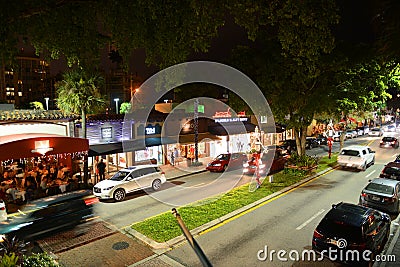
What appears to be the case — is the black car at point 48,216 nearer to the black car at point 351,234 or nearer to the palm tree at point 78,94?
the palm tree at point 78,94

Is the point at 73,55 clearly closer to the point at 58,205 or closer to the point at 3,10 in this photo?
the point at 3,10

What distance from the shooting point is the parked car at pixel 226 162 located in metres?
24.0

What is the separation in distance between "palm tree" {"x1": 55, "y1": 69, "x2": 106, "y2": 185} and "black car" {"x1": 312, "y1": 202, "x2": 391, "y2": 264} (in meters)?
15.8

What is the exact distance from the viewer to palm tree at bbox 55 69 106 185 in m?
18.5

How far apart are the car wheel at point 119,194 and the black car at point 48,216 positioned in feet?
4.52

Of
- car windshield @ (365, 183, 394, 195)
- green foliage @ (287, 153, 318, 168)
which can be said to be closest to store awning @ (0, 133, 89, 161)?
green foliage @ (287, 153, 318, 168)

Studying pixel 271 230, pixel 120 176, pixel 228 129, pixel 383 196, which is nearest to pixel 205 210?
pixel 271 230

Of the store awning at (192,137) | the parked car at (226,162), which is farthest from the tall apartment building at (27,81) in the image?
the parked car at (226,162)

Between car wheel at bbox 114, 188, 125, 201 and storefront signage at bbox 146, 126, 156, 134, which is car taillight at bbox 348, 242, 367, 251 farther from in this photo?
storefront signage at bbox 146, 126, 156, 134

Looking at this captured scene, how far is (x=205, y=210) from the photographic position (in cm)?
1355

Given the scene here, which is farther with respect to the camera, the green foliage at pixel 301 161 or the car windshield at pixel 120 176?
the green foliage at pixel 301 161

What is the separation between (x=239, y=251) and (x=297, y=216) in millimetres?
4450

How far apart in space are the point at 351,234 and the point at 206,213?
20.5ft

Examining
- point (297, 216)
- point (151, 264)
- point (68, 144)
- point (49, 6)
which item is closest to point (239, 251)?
point (151, 264)
